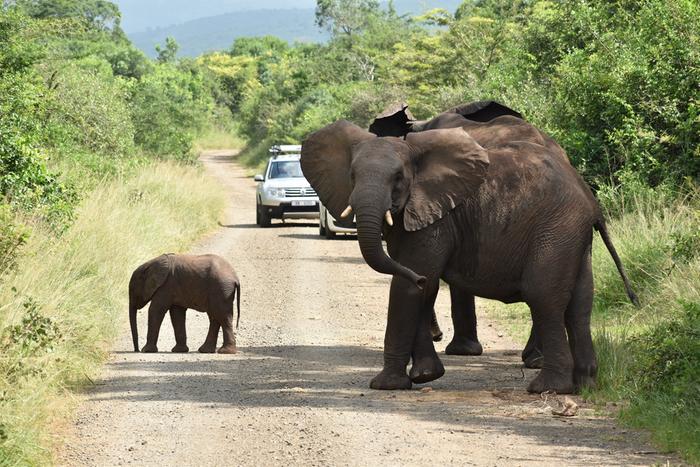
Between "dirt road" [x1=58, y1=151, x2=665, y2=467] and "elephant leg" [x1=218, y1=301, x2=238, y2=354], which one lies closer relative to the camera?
"dirt road" [x1=58, y1=151, x2=665, y2=467]

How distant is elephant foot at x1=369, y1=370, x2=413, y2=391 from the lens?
1103cm

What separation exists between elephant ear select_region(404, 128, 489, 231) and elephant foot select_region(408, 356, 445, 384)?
1097mm

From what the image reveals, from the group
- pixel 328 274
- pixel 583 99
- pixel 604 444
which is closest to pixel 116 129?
pixel 328 274

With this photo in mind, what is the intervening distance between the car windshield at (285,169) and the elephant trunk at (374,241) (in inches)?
864

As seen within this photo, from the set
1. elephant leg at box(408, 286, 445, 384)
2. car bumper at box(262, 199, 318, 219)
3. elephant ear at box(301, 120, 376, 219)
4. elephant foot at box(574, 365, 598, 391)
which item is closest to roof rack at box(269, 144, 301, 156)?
car bumper at box(262, 199, 318, 219)

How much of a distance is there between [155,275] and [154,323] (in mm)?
487

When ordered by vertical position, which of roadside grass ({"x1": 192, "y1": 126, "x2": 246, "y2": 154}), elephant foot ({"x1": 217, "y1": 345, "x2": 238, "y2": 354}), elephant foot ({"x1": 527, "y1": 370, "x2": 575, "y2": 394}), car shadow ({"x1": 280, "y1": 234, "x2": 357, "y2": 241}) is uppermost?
Answer: elephant foot ({"x1": 527, "y1": 370, "x2": 575, "y2": 394})

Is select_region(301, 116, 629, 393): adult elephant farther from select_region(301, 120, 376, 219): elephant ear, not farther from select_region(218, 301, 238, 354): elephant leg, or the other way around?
select_region(218, 301, 238, 354): elephant leg

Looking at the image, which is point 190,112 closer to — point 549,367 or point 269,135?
point 269,135

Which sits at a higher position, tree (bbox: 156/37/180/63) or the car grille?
the car grille

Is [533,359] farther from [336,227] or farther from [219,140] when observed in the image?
[219,140]

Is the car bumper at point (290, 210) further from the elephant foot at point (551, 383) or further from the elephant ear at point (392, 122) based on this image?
the elephant foot at point (551, 383)

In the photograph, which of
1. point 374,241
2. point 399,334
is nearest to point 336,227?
point 399,334

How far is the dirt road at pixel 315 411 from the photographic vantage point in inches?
334
